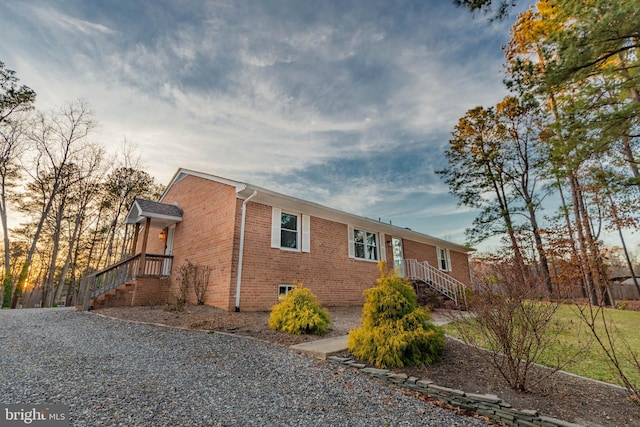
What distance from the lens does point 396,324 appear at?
4480 mm

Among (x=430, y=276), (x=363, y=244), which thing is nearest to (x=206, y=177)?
(x=363, y=244)

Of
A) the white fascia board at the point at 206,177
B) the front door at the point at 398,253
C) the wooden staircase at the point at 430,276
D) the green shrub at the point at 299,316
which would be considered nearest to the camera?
the green shrub at the point at 299,316

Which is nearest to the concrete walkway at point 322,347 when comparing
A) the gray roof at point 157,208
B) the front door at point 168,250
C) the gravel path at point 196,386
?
the gravel path at point 196,386

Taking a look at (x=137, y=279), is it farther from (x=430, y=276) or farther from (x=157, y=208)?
(x=430, y=276)

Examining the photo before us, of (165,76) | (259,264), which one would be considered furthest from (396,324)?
(165,76)

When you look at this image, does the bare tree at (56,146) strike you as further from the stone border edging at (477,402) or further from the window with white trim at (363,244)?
the stone border edging at (477,402)

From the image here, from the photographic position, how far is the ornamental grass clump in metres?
4.26

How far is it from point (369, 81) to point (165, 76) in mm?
7055

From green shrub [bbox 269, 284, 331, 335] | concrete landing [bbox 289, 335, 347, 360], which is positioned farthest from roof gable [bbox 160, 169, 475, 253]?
concrete landing [bbox 289, 335, 347, 360]

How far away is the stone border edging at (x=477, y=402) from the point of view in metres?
2.93

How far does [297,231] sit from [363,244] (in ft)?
12.7

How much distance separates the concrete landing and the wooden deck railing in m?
7.94

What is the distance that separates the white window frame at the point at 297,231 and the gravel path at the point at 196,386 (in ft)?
15.4

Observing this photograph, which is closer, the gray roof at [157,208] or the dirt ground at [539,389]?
the dirt ground at [539,389]
